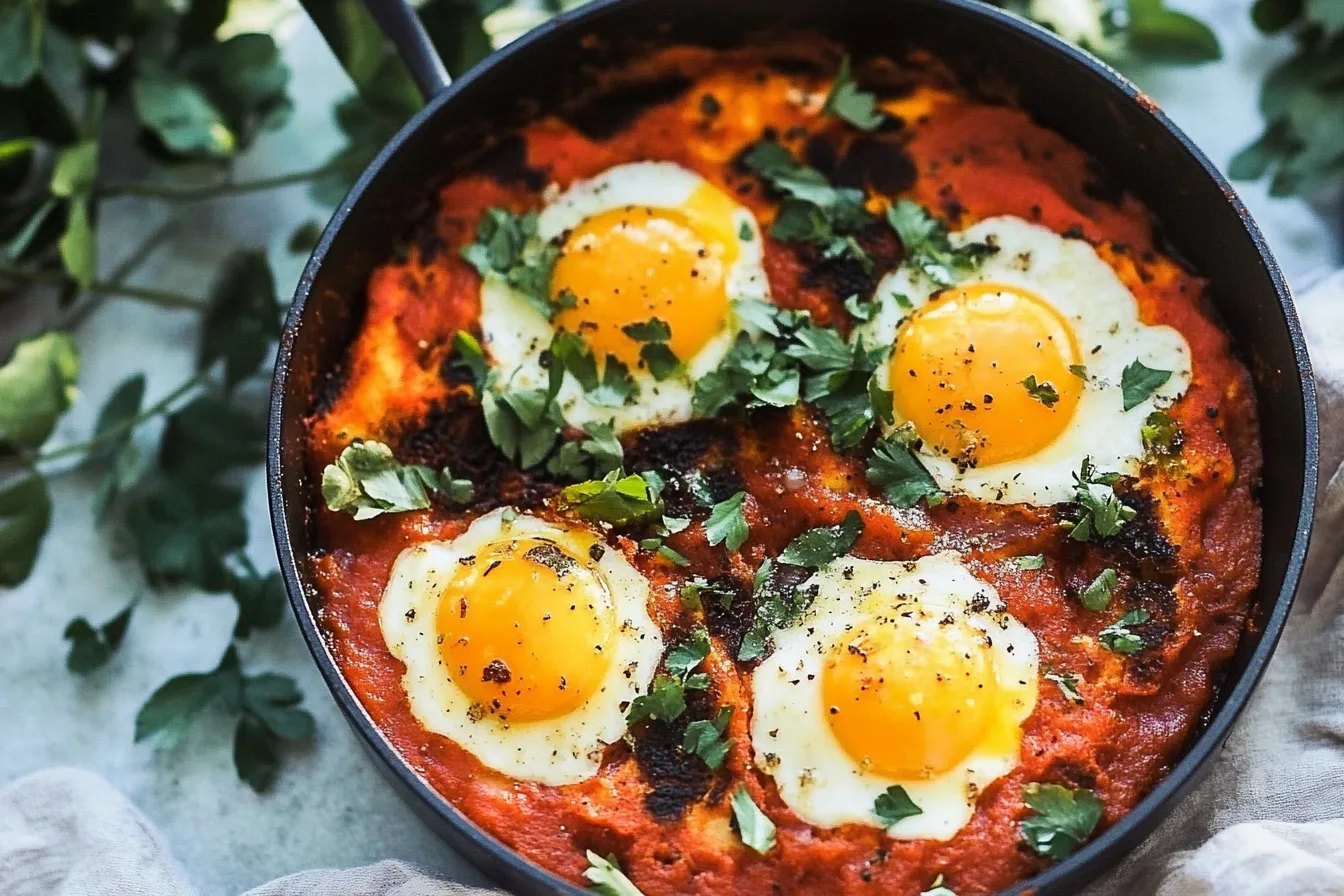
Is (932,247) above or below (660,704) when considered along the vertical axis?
above

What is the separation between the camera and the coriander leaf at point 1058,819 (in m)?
3.04

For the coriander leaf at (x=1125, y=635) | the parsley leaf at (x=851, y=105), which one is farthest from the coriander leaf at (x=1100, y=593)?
the parsley leaf at (x=851, y=105)

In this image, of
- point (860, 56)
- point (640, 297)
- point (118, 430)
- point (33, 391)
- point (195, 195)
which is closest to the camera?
point (640, 297)

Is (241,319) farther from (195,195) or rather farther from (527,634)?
(527,634)

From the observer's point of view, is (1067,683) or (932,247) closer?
(1067,683)

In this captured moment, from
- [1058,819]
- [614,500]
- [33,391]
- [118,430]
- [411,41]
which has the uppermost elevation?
[411,41]

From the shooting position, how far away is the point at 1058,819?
306 centimetres

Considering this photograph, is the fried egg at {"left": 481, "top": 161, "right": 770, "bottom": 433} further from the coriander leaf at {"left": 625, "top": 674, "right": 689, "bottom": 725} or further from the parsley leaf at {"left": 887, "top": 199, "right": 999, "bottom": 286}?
the coriander leaf at {"left": 625, "top": 674, "right": 689, "bottom": 725}

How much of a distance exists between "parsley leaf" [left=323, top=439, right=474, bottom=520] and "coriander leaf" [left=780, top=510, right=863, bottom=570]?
2.49ft

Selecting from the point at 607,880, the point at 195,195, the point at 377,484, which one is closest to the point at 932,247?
the point at 377,484

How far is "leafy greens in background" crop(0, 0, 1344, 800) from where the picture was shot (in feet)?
12.8

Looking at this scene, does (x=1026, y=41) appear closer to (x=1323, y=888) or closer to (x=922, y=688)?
(x=922, y=688)

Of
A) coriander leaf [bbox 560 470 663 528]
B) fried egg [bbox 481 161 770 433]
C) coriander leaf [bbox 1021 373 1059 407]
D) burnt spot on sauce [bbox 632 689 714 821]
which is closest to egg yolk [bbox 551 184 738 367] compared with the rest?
fried egg [bbox 481 161 770 433]

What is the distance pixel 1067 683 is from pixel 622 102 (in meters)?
1.85
